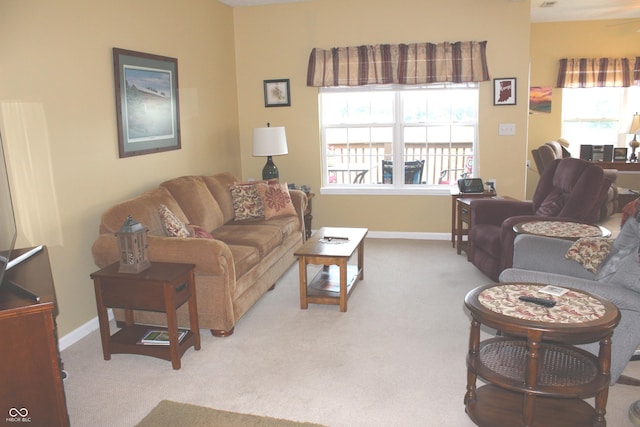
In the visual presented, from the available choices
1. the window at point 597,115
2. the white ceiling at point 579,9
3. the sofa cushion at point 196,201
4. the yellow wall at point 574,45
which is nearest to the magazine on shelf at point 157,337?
the sofa cushion at point 196,201

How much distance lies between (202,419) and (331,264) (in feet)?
5.14

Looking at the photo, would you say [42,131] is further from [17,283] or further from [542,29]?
[542,29]

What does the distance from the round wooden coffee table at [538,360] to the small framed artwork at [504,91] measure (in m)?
3.46

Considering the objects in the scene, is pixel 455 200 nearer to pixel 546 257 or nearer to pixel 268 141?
pixel 268 141

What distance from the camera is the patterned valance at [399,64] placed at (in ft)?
18.3

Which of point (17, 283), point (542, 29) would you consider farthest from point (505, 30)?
point (17, 283)

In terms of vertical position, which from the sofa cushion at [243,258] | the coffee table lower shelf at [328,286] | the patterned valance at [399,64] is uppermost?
the patterned valance at [399,64]

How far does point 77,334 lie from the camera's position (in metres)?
3.60

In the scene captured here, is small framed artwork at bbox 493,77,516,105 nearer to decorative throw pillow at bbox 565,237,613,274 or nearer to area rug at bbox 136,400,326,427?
decorative throw pillow at bbox 565,237,613,274

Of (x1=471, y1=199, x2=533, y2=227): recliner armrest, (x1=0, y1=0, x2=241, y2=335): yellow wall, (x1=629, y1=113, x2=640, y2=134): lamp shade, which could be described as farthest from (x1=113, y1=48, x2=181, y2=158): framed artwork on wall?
(x1=629, y1=113, x2=640, y2=134): lamp shade

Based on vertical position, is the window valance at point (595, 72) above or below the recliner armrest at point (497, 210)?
above

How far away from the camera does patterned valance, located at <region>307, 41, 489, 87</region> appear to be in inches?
220

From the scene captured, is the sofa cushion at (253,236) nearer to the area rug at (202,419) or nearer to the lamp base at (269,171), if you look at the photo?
the lamp base at (269,171)

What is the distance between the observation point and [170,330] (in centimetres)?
309
